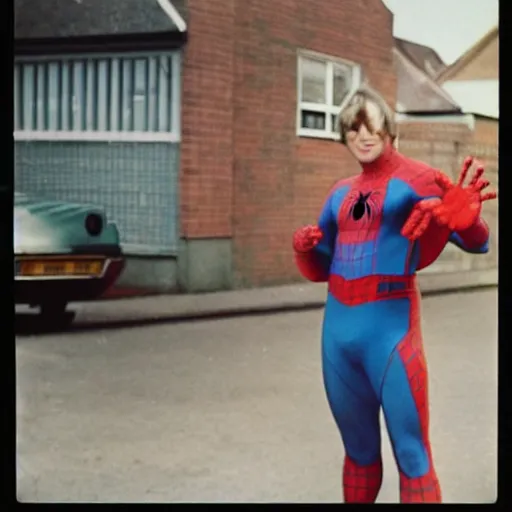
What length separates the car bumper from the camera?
8.23 feet

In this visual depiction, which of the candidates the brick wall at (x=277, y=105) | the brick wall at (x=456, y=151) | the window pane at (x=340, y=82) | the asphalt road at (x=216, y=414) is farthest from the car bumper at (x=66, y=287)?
the brick wall at (x=456, y=151)

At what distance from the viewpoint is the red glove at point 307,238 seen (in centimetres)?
244

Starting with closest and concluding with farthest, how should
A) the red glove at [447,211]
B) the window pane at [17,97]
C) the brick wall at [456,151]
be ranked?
the red glove at [447,211] < the brick wall at [456,151] < the window pane at [17,97]

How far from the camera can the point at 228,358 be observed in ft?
8.31

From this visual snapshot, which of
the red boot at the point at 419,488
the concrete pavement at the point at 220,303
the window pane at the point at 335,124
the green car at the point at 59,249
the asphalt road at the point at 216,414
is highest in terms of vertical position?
the window pane at the point at 335,124

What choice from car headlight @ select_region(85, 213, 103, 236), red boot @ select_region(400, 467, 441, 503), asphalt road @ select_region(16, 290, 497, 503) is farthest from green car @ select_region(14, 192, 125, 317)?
red boot @ select_region(400, 467, 441, 503)

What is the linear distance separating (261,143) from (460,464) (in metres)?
1.09

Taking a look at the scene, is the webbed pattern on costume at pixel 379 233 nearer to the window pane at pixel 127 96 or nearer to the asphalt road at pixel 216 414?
the asphalt road at pixel 216 414

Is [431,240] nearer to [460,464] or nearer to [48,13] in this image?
[460,464]

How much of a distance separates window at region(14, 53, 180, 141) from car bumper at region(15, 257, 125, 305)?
39 centimetres

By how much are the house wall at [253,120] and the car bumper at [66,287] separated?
0.23 meters

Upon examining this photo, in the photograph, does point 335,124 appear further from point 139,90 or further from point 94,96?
point 94,96

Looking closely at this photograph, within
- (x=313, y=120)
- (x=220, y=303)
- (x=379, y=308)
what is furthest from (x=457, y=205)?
(x=220, y=303)
